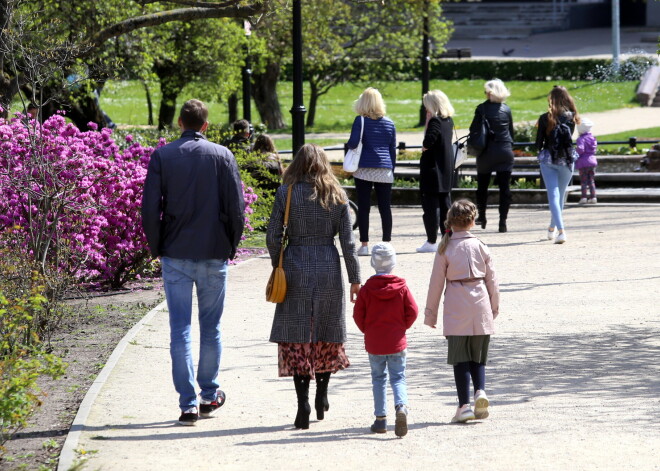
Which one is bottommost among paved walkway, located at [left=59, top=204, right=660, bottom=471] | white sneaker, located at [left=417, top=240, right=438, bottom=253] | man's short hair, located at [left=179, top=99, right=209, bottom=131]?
paved walkway, located at [left=59, top=204, right=660, bottom=471]

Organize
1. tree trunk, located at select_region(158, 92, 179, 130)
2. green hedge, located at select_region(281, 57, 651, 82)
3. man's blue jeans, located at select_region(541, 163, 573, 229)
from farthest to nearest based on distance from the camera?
green hedge, located at select_region(281, 57, 651, 82) → tree trunk, located at select_region(158, 92, 179, 130) → man's blue jeans, located at select_region(541, 163, 573, 229)

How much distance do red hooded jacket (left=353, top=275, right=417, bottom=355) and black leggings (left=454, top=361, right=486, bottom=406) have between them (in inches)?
15.9

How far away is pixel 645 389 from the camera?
7.49m

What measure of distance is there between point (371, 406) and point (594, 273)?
17.6 feet

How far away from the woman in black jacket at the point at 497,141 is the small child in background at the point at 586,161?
315 cm

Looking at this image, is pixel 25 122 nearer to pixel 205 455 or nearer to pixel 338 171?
pixel 205 455

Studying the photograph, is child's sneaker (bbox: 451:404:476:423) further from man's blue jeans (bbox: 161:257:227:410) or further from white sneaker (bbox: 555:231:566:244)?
white sneaker (bbox: 555:231:566:244)

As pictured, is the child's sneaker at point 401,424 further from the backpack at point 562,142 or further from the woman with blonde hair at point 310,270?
the backpack at point 562,142

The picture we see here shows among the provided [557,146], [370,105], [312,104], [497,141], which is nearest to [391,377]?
[370,105]

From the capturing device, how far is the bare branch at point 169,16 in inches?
526

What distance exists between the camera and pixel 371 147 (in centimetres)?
1310

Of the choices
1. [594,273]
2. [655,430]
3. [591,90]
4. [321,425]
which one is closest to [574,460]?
[655,430]

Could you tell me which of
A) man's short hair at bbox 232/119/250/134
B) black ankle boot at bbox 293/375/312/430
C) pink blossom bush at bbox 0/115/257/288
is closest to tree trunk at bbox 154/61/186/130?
man's short hair at bbox 232/119/250/134

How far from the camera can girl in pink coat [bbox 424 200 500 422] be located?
679 centimetres
